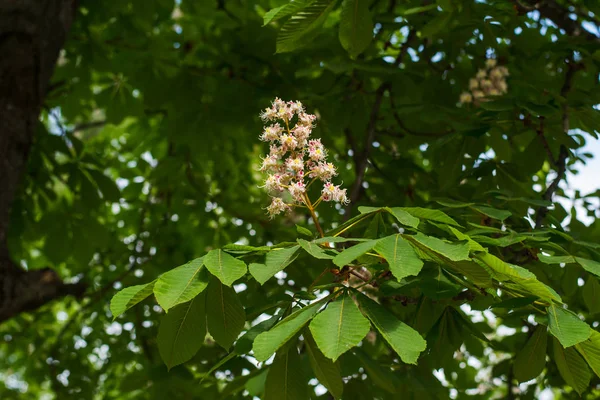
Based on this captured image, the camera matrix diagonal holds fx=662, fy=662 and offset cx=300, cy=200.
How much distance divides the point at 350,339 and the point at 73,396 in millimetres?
3416

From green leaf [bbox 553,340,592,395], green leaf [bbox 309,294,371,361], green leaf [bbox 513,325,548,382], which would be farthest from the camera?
green leaf [bbox 513,325,548,382]

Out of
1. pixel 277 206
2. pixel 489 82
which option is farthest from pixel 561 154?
pixel 277 206

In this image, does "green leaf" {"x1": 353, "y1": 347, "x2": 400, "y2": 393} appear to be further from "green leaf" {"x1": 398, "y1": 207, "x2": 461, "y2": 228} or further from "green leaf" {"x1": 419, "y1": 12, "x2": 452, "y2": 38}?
"green leaf" {"x1": 419, "y1": 12, "x2": 452, "y2": 38}

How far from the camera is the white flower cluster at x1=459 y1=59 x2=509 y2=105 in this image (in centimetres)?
277

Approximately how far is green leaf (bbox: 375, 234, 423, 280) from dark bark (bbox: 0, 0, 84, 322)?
1.77 metres

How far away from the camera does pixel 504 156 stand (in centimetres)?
257

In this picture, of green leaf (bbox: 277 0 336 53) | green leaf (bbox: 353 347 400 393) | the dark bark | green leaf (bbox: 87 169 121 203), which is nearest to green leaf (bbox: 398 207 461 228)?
green leaf (bbox: 353 347 400 393)

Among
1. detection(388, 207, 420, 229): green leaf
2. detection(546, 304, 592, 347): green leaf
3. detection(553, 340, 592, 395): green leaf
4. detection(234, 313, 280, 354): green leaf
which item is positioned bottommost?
detection(553, 340, 592, 395): green leaf

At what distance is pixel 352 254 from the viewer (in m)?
1.11

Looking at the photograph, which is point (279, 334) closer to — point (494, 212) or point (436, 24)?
point (494, 212)

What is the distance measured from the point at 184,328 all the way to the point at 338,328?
35 cm

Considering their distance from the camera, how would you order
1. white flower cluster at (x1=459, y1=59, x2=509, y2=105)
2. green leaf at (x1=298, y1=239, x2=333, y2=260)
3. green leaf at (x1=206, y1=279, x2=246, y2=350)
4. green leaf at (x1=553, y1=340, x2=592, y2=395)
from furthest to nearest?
white flower cluster at (x1=459, y1=59, x2=509, y2=105)
green leaf at (x1=553, y1=340, x2=592, y2=395)
green leaf at (x1=206, y1=279, x2=246, y2=350)
green leaf at (x1=298, y1=239, x2=333, y2=260)

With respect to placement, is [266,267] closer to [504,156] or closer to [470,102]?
[504,156]

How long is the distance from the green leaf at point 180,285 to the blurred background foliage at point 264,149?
1.21 ft
